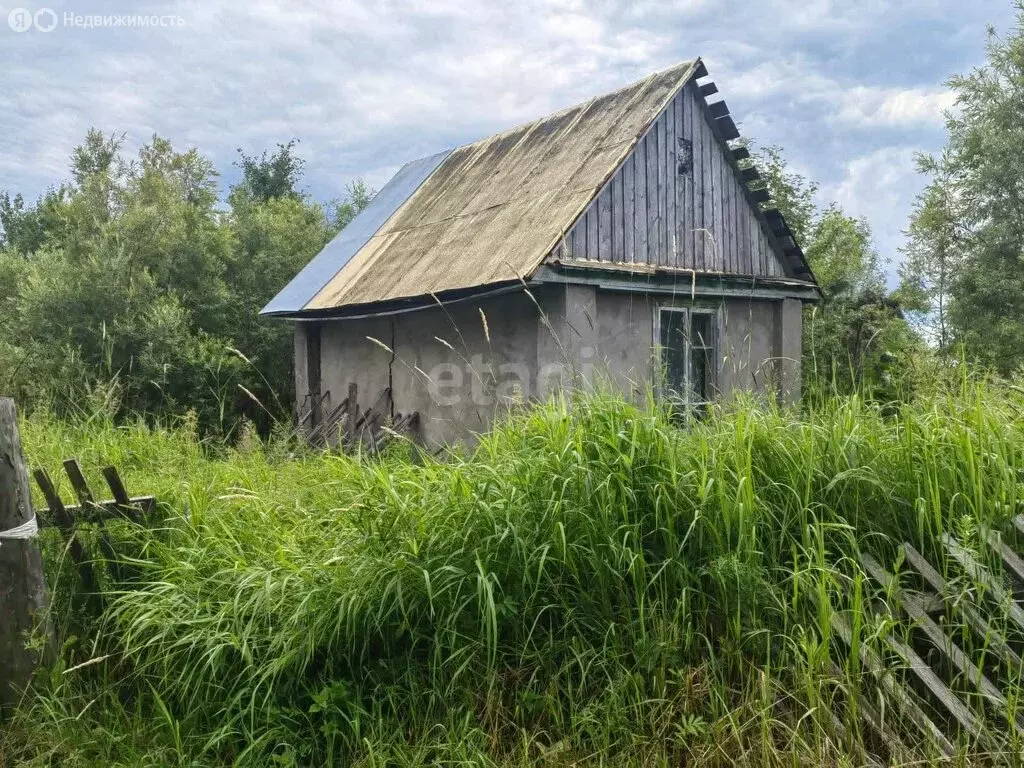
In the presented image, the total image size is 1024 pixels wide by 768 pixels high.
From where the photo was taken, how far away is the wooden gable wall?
360 inches

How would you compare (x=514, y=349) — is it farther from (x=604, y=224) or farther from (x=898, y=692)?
(x=898, y=692)

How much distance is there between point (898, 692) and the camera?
2934 mm

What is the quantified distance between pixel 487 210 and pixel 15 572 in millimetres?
7415

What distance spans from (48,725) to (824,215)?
2010 cm

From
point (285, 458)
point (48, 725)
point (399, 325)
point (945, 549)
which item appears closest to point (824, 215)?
point (399, 325)

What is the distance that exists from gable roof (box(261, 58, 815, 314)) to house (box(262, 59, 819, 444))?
36 mm

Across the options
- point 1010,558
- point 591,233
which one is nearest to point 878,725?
point 1010,558

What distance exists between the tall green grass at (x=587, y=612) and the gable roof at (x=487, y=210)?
176 inches

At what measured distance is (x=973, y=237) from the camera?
60.5ft

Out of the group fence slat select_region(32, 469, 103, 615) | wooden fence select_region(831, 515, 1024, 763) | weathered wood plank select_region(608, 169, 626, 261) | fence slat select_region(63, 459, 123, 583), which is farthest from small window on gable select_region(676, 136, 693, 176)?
fence slat select_region(32, 469, 103, 615)

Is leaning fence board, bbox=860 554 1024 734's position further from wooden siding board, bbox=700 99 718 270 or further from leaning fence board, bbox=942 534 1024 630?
wooden siding board, bbox=700 99 718 270

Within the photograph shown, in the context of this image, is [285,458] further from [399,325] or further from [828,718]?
[828,718]

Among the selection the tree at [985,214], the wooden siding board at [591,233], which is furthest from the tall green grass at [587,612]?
the tree at [985,214]

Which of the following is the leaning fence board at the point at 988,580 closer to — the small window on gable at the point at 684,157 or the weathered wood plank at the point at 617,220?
the weathered wood plank at the point at 617,220
